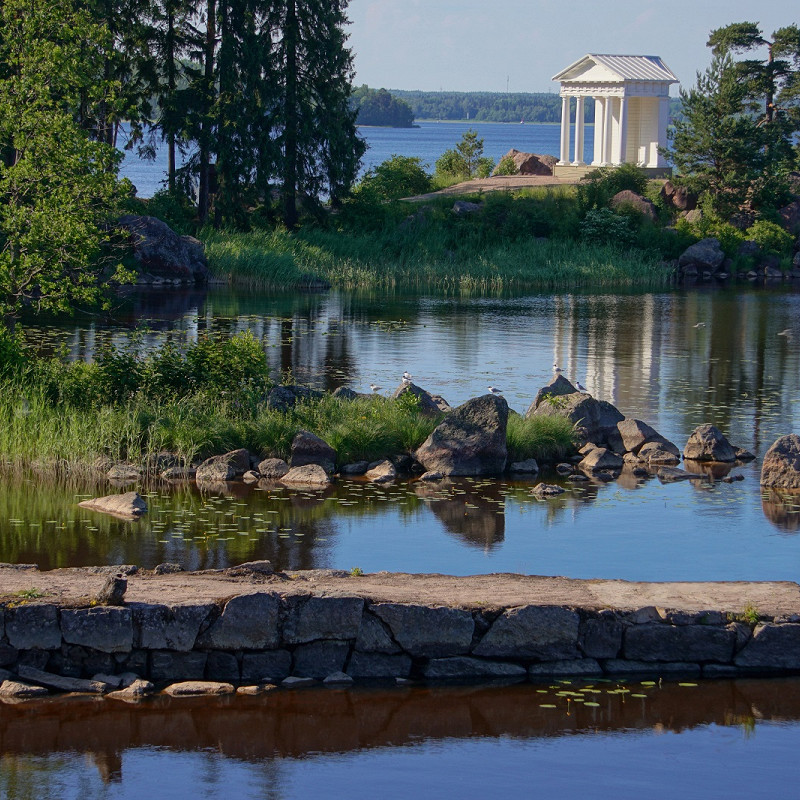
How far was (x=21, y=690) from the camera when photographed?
36.0 ft

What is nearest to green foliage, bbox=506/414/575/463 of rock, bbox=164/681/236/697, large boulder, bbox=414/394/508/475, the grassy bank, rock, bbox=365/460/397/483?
the grassy bank

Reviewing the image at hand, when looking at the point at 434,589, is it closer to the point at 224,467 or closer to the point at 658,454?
the point at 224,467

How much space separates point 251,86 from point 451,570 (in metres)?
41.9

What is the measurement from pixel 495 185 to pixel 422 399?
46201 mm

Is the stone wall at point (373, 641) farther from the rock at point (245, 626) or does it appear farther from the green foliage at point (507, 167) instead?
the green foliage at point (507, 167)

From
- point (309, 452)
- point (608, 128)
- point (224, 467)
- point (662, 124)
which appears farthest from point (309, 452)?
point (662, 124)

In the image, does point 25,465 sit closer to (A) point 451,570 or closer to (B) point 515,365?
(A) point 451,570

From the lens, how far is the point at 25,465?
62.4 feet

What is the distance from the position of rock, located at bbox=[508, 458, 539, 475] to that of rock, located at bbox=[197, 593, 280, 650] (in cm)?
942

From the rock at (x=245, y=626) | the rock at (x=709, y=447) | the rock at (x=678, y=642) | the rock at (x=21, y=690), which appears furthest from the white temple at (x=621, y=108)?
the rock at (x=21, y=690)

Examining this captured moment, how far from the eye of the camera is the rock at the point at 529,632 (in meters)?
11.7

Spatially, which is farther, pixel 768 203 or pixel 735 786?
pixel 768 203

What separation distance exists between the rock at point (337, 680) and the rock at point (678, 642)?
252 cm

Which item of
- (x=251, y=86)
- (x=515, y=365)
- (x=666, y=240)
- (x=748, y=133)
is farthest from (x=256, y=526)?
(x=748, y=133)
